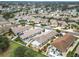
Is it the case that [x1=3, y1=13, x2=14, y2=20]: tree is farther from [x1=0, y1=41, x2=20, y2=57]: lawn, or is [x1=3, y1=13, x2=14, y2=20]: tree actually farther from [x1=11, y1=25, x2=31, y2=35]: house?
[x1=0, y1=41, x2=20, y2=57]: lawn

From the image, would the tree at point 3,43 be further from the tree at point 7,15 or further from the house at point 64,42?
the house at point 64,42

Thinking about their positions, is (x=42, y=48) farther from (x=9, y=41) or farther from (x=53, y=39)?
(x=9, y=41)

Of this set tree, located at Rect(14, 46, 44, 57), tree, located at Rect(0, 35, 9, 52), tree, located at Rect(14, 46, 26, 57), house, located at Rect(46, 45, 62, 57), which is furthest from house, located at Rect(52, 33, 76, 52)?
tree, located at Rect(0, 35, 9, 52)

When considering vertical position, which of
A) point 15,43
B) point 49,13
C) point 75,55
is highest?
point 49,13

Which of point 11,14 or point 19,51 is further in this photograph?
point 11,14

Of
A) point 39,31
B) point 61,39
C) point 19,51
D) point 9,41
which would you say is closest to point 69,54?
point 61,39

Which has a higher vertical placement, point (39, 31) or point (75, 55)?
point (39, 31)

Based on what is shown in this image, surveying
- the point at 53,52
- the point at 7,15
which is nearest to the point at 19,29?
the point at 7,15
